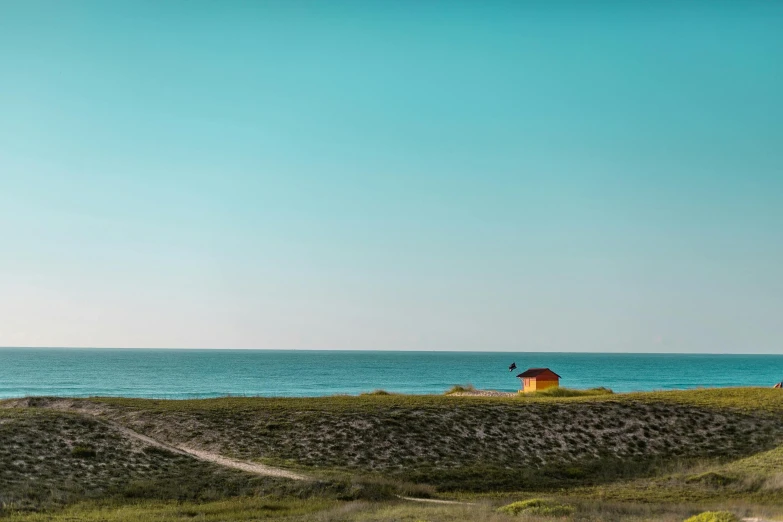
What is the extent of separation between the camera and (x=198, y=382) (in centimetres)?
14162

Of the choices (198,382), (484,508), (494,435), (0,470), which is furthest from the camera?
(198,382)

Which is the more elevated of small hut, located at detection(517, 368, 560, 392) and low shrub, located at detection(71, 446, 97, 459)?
small hut, located at detection(517, 368, 560, 392)

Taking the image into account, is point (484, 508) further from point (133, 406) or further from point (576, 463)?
point (133, 406)

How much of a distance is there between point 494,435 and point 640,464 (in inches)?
325

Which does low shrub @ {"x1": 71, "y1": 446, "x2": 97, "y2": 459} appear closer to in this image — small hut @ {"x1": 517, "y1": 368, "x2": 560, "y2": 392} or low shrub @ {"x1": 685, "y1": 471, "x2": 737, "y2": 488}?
low shrub @ {"x1": 685, "y1": 471, "x2": 737, "y2": 488}

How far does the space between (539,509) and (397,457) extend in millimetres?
13613

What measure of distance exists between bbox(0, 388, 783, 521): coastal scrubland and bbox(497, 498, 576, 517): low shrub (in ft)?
0.23

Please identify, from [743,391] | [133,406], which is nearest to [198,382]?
[133,406]

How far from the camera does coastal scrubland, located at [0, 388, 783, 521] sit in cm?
2664

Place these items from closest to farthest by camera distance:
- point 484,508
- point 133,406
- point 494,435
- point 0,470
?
point 484,508 < point 0,470 < point 494,435 < point 133,406

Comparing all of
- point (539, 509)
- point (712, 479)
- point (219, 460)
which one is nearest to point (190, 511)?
point (219, 460)

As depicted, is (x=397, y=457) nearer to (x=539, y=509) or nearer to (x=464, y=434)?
(x=464, y=434)

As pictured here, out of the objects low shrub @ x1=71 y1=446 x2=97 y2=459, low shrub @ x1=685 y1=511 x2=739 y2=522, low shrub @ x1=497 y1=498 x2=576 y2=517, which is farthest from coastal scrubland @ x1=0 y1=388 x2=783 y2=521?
low shrub @ x1=685 y1=511 x2=739 y2=522

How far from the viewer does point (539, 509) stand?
82.0ft
